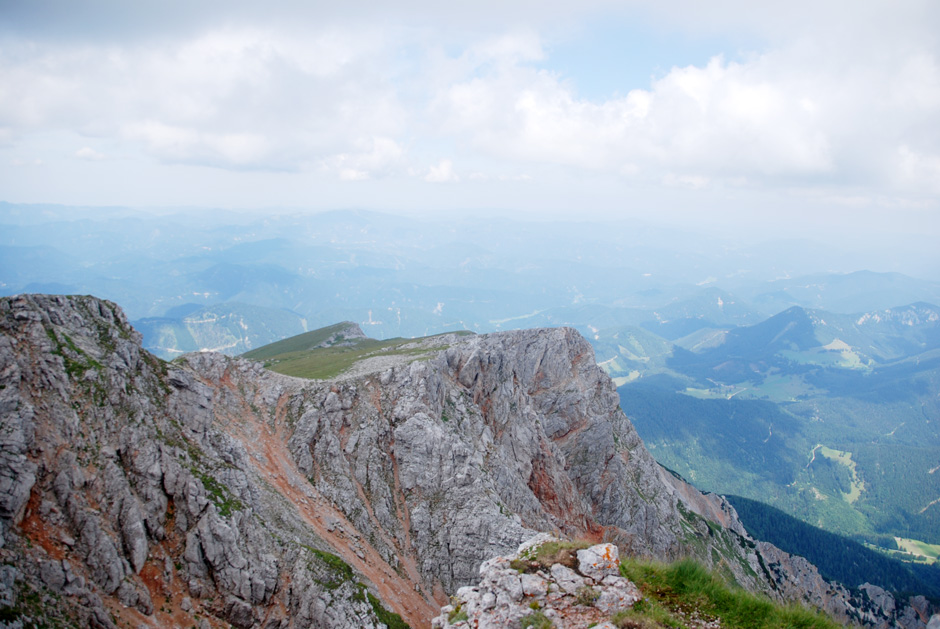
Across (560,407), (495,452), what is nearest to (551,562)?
(495,452)

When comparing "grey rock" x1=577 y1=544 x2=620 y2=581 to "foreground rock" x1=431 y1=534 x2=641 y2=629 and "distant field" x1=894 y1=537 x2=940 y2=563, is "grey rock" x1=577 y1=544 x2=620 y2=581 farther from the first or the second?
"distant field" x1=894 y1=537 x2=940 y2=563

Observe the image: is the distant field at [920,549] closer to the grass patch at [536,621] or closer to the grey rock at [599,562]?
the grey rock at [599,562]

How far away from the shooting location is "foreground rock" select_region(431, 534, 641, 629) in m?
17.1

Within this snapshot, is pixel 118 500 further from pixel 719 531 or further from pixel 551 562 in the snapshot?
pixel 719 531

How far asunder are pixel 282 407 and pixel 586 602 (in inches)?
1603

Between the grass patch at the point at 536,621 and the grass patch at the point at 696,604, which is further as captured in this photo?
the grass patch at the point at 536,621

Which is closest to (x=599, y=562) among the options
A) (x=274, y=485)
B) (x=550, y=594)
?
(x=550, y=594)

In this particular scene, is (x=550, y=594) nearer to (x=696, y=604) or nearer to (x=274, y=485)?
(x=696, y=604)

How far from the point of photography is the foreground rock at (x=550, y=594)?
17.1 m

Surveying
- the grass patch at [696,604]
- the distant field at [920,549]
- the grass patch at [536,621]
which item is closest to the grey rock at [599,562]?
the grass patch at [696,604]

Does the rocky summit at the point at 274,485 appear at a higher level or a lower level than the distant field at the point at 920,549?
higher

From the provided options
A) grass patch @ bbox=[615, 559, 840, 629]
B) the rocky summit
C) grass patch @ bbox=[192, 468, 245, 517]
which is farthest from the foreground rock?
grass patch @ bbox=[192, 468, 245, 517]

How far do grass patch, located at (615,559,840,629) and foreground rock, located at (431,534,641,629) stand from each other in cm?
69

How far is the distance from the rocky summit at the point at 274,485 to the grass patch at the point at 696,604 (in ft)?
3.85
